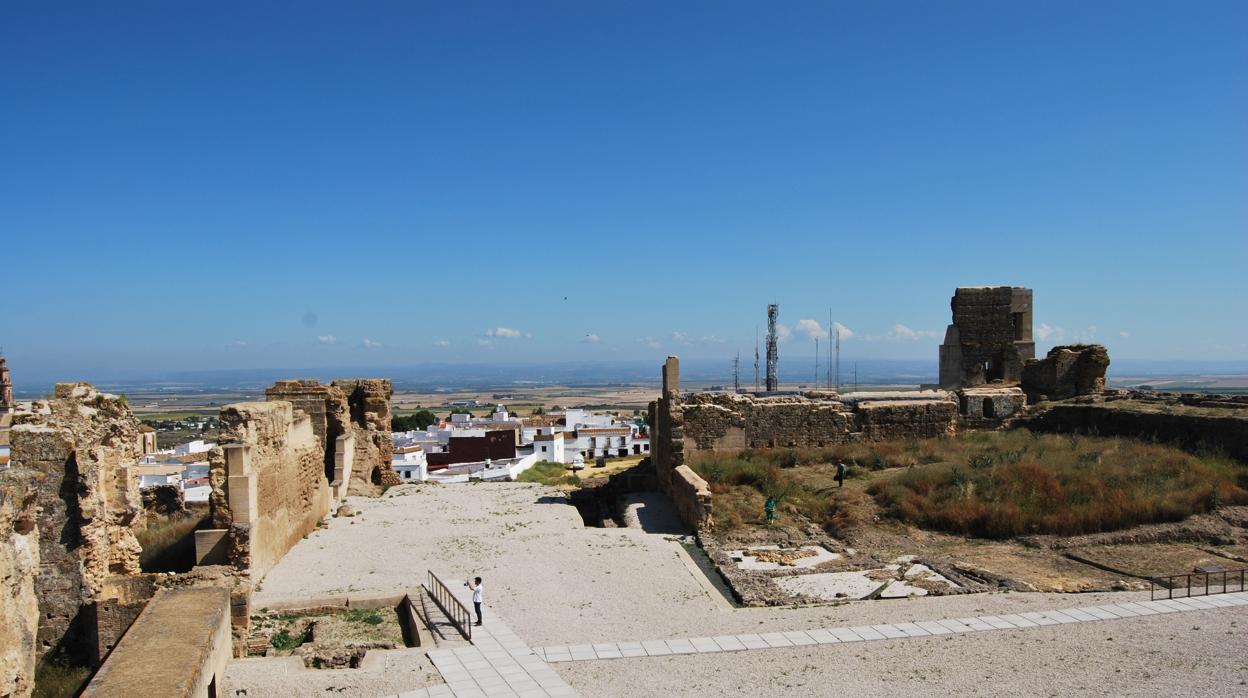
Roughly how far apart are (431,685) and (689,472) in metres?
9.41

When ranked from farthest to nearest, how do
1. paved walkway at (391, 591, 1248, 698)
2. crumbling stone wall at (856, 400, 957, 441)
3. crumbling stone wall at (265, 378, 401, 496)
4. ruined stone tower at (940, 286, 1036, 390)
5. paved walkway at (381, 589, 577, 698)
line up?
ruined stone tower at (940, 286, 1036, 390) < crumbling stone wall at (856, 400, 957, 441) < crumbling stone wall at (265, 378, 401, 496) < paved walkway at (391, 591, 1248, 698) < paved walkway at (381, 589, 577, 698)

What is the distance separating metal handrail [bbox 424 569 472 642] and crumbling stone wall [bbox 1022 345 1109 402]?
60.4ft

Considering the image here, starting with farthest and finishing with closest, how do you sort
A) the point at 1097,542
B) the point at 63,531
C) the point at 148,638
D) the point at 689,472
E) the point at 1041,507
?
the point at 689,472 → the point at 1041,507 → the point at 1097,542 → the point at 63,531 → the point at 148,638

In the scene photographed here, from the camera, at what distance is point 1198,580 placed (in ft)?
37.8

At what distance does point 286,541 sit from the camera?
48.8ft

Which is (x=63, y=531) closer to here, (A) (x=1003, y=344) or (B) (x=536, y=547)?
(B) (x=536, y=547)

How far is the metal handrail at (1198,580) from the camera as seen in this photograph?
35.3 ft

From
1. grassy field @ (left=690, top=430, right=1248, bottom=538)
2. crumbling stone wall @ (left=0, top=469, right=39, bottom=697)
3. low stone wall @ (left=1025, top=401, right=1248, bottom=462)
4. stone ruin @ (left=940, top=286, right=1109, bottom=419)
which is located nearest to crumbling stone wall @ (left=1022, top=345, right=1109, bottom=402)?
stone ruin @ (left=940, top=286, right=1109, bottom=419)

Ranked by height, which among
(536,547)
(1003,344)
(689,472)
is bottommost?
(536,547)

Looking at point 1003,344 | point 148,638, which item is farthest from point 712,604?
point 1003,344

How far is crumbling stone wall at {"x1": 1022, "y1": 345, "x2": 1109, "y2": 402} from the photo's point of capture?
22.9m

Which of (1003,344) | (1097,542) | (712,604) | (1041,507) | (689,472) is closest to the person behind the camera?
(712,604)

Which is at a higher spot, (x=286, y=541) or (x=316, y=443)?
(x=316, y=443)

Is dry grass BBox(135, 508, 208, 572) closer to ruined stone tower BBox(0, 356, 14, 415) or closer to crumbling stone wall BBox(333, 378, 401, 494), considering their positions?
crumbling stone wall BBox(333, 378, 401, 494)
